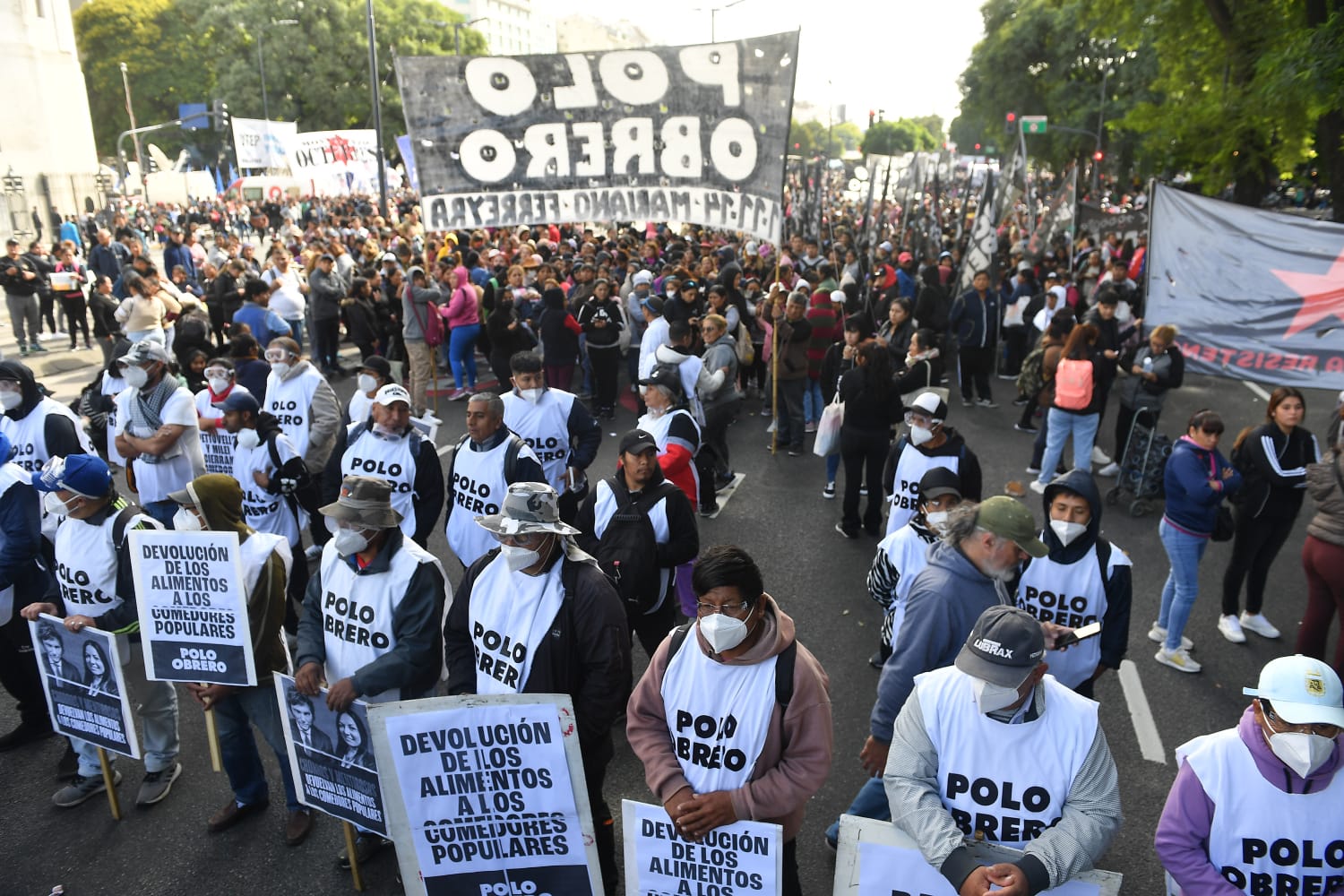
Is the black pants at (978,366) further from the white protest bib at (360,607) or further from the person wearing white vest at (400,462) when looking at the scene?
the white protest bib at (360,607)

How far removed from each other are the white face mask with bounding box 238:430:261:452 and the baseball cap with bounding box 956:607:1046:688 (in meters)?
4.78

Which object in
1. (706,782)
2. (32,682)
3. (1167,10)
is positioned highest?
(1167,10)

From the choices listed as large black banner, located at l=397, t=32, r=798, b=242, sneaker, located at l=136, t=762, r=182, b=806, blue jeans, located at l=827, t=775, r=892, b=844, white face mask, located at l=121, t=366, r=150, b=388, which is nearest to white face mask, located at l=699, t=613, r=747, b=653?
blue jeans, located at l=827, t=775, r=892, b=844

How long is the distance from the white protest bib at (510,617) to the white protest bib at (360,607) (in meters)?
0.38

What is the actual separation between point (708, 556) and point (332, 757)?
198 cm

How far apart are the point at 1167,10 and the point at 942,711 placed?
43.0ft

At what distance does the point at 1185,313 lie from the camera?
22.4ft

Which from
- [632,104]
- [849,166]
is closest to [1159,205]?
[632,104]

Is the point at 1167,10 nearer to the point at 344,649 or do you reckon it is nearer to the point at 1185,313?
the point at 1185,313

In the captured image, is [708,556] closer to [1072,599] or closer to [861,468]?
[1072,599]

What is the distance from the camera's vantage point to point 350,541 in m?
3.86

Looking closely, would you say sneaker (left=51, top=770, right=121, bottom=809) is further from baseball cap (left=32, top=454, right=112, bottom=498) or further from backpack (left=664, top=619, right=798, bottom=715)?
backpack (left=664, top=619, right=798, bottom=715)

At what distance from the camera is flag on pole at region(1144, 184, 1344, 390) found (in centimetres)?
612

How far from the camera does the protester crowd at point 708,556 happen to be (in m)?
2.88
